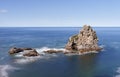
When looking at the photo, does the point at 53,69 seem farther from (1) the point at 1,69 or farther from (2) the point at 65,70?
(1) the point at 1,69

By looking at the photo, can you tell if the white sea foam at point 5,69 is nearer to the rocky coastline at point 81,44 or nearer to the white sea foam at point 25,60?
the white sea foam at point 25,60

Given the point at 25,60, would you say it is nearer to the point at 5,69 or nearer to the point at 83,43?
the point at 5,69

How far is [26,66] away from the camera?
90.6 meters

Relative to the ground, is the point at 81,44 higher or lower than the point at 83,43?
lower

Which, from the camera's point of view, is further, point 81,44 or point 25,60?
point 81,44

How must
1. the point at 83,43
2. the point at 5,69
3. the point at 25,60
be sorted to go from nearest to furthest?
the point at 5,69 → the point at 25,60 → the point at 83,43

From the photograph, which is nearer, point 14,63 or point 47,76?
point 47,76

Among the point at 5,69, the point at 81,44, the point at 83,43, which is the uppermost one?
the point at 83,43

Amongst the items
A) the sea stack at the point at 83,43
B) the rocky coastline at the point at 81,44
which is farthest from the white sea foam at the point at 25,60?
the sea stack at the point at 83,43

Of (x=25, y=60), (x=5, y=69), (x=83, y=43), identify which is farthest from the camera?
(x=83, y=43)

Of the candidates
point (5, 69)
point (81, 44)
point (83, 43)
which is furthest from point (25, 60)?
point (83, 43)

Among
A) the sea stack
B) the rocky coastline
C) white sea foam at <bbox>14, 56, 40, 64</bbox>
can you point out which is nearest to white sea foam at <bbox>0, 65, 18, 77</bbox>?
white sea foam at <bbox>14, 56, 40, 64</bbox>

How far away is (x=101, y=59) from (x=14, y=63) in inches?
1646

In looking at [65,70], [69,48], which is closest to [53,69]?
[65,70]
